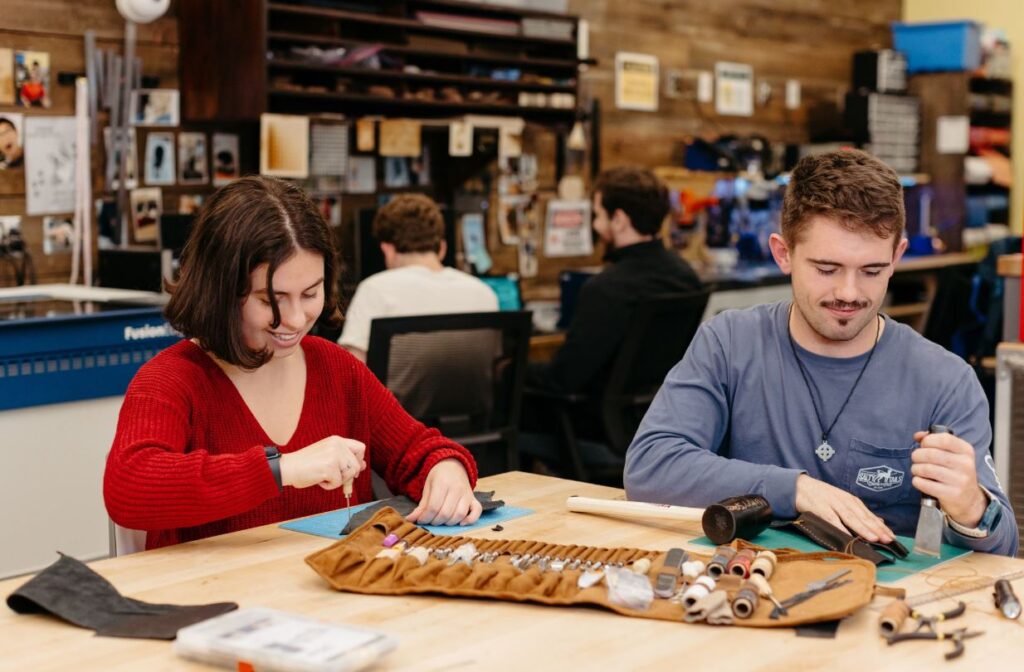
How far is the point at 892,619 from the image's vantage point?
1.50m

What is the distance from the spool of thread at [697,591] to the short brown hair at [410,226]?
2.46 m

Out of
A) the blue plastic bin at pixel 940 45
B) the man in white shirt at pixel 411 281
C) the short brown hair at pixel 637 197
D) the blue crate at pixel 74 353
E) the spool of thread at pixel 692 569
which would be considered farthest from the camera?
the blue plastic bin at pixel 940 45

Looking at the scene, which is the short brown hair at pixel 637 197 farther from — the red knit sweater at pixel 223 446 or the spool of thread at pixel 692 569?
the spool of thread at pixel 692 569

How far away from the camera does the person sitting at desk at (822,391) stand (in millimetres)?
2051

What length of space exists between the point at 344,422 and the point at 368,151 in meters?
2.86

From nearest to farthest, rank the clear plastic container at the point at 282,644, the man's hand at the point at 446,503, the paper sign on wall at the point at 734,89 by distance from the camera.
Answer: the clear plastic container at the point at 282,644, the man's hand at the point at 446,503, the paper sign on wall at the point at 734,89

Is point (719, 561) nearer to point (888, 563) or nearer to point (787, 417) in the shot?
point (888, 563)

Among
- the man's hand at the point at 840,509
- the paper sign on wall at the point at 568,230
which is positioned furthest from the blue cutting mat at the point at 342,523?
the paper sign on wall at the point at 568,230

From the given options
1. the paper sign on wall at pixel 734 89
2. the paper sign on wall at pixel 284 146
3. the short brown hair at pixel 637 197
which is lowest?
the short brown hair at pixel 637 197

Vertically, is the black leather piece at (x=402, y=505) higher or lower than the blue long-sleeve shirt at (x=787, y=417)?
lower

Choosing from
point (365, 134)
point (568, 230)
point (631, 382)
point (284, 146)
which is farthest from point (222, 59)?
point (568, 230)

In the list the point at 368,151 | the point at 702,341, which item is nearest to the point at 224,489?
the point at 702,341

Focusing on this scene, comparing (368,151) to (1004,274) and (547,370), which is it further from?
(1004,274)

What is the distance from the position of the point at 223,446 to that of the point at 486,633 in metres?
0.75
